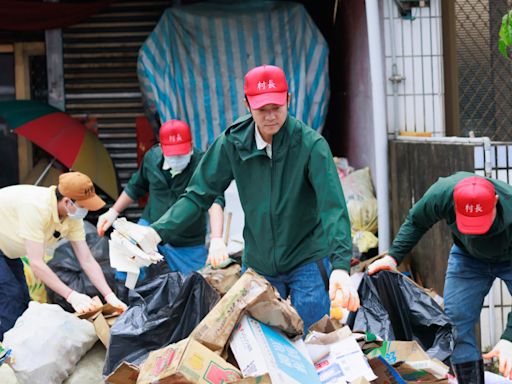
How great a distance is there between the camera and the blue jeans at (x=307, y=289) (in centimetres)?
448

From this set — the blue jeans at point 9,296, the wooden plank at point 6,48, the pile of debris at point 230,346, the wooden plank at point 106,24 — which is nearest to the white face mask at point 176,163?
the blue jeans at point 9,296

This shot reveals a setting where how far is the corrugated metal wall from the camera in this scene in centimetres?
977

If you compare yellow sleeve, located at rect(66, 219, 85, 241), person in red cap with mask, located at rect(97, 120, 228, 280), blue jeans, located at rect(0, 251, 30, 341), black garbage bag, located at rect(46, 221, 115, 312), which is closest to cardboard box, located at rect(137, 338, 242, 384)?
blue jeans, located at rect(0, 251, 30, 341)

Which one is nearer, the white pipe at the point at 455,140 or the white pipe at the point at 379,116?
the white pipe at the point at 455,140

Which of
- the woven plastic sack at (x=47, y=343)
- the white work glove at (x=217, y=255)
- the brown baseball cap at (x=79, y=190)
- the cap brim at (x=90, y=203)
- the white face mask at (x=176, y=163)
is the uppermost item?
the white face mask at (x=176, y=163)

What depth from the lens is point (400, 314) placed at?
4781 mm

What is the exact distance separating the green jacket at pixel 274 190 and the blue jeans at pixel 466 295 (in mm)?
900

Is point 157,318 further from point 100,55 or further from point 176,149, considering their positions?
point 100,55

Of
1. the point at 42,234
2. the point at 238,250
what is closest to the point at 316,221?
the point at 42,234

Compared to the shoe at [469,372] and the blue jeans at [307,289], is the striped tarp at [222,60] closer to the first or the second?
the shoe at [469,372]

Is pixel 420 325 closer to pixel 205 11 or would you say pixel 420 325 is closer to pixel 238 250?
pixel 238 250

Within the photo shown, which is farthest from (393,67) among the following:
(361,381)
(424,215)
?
(361,381)

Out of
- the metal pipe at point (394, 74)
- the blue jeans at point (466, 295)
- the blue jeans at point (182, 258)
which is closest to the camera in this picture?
the blue jeans at point (466, 295)

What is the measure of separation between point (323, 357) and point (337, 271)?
373 mm
